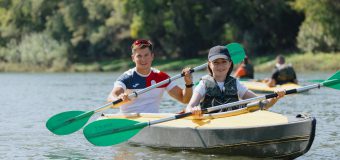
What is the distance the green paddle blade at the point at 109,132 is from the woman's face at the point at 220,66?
127cm

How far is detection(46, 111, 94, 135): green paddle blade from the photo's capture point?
1093cm

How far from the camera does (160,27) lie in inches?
2084

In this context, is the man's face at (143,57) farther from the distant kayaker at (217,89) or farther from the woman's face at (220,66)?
the woman's face at (220,66)

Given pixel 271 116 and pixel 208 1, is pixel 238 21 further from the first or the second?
pixel 271 116

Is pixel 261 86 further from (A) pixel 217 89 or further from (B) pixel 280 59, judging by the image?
(A) pixel 217 89

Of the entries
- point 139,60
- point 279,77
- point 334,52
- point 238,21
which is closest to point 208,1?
point 238,21

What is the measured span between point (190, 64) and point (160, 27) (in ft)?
13.8

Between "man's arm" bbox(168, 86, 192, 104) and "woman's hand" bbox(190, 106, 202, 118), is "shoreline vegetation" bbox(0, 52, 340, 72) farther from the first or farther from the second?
"woman's hand" bbox(190, 106, 202, 118)

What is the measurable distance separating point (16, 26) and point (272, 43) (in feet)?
79.9

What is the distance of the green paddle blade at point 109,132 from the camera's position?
32.0ft

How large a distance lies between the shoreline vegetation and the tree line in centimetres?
64

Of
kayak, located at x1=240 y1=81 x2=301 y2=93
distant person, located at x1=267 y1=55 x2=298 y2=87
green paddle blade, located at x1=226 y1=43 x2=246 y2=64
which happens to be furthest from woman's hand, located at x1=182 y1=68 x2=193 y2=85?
distant person, located at x1=267 y1=55 x2=298 y2=87

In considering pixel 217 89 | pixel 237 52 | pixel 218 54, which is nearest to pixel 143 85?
pixel 217 89

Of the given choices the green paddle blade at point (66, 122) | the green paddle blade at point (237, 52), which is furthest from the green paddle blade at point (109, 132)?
the green paddle blade at point (237, 52)
